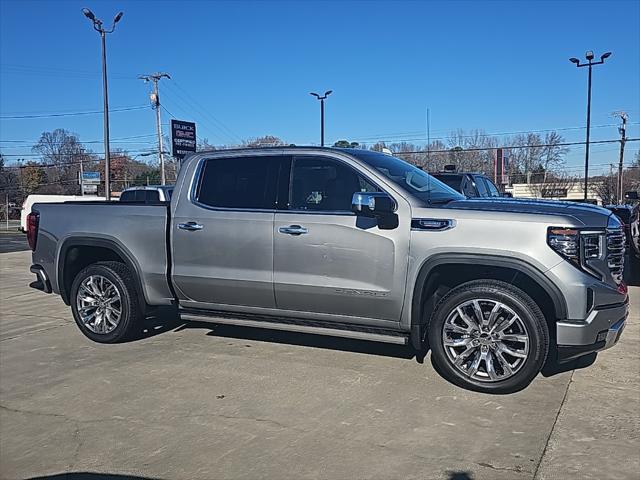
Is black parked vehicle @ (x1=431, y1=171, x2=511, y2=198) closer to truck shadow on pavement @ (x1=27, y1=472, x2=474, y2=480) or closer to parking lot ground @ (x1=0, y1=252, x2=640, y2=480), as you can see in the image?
parking lot ground @ (x1=0, y1=252, x2=640, y2=480)

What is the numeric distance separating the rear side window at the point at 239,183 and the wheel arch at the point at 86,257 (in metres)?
1.02

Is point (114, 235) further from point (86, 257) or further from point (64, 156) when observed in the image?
point (64, 156)

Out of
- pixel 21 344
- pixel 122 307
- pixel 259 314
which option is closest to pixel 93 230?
pixel 122 307

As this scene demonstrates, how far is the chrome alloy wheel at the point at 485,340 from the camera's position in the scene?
14.6 feet

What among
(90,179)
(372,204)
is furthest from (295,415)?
(90,179)

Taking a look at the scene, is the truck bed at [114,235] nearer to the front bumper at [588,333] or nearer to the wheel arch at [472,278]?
the wheel arch at [472,278]

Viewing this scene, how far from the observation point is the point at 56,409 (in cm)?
443

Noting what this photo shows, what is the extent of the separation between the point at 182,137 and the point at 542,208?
1020 inches

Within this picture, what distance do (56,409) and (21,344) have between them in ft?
7.49

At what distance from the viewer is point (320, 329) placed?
5129mm

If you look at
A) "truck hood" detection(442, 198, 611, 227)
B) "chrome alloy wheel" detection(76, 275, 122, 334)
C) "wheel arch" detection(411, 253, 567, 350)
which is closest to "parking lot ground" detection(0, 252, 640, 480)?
"chrome alloy wheel" detection(76, 275, 122, 334)

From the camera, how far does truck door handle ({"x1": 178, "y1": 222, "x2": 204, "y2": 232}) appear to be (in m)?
5.57

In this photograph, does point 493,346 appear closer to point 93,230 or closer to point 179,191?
point 179,191

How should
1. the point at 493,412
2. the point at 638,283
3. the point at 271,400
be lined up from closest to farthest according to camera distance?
the point at 493,412 → the point at 271,400 → the point at 638,283
